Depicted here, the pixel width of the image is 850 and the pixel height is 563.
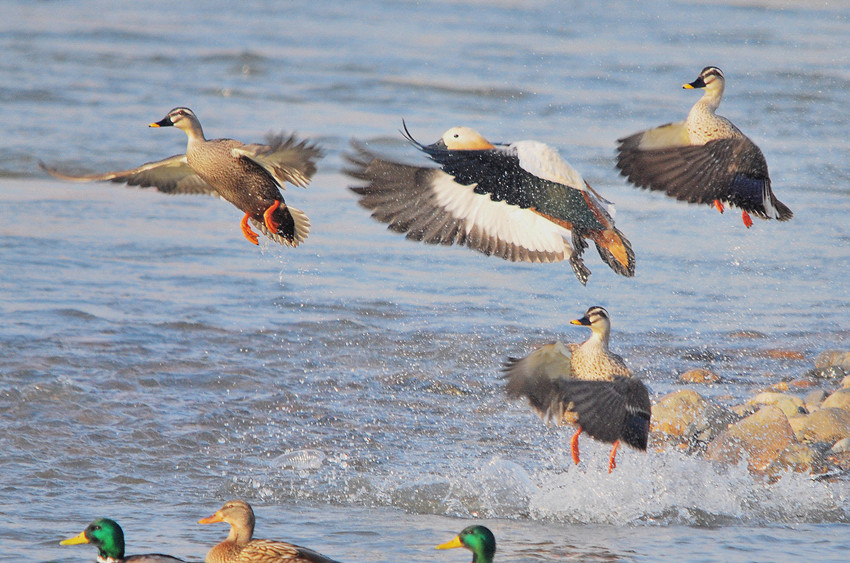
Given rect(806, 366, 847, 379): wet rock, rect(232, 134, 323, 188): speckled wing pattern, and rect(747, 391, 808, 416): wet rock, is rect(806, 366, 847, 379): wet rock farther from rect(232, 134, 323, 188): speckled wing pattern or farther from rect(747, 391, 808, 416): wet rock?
rect(232, 134, 323, 188): speckled wing pattern

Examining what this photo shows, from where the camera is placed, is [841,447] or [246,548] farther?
[841,447]

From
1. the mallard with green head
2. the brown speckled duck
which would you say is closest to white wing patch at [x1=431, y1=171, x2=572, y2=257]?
the brown speckled duck

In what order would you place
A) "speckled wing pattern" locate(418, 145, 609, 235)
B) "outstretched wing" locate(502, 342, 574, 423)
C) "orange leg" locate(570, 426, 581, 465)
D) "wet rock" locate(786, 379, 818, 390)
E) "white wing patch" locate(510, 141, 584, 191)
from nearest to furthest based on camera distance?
"white wing patch" locate(510, 141, 584, 191) < "speckled wing pattern" locate(418, 145, 609, 235) < "orange leg" locate(570, 426, 581, 465) < "outstretched wing" locate(502, 342, 574, 423) < "wet rock" locate(786, 379, 818, 390)

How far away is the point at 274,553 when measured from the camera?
14.6ft

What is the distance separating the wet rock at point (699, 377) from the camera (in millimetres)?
7156

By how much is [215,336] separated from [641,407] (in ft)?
11.3

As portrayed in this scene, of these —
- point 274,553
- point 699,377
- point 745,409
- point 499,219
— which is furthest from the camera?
point 699,377

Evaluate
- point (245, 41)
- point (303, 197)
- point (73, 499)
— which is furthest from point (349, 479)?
point (245, 41)

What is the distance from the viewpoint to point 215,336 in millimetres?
7898

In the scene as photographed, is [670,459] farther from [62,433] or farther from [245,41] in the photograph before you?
[245,41]

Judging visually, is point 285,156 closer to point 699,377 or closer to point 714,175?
point 714,175

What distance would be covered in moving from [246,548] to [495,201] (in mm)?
1986

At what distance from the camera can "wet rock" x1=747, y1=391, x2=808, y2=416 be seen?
254 inches

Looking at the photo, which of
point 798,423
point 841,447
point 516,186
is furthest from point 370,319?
point 841,447
